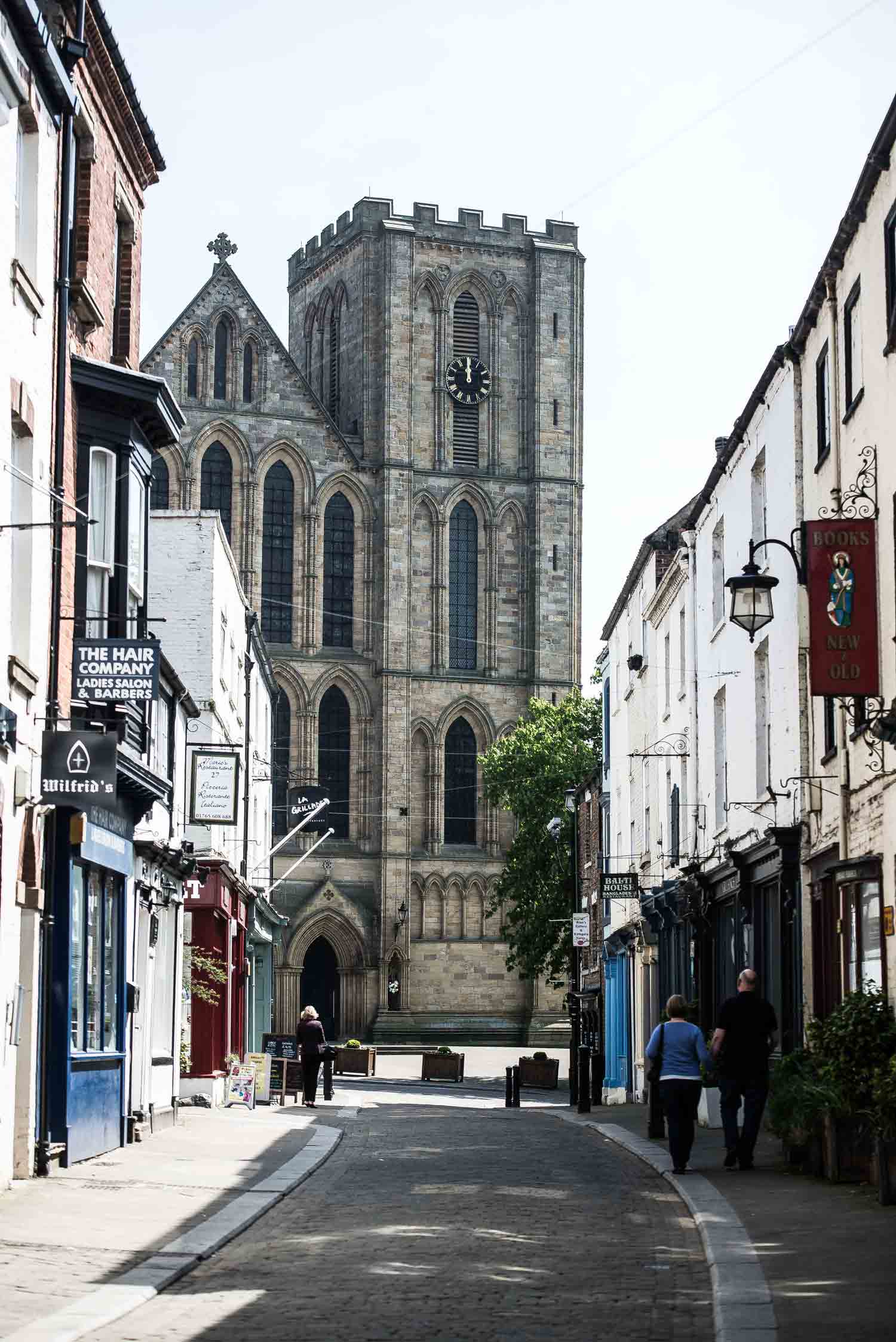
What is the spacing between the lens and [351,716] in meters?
71.1

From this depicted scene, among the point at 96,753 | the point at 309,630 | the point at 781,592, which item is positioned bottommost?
the point at 96,753

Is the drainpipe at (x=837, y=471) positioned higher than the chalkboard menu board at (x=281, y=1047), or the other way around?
the drainpipe at (x=837, y=471)

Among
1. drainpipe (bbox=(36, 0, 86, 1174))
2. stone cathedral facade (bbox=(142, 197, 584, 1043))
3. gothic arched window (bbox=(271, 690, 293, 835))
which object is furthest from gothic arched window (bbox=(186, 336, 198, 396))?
drainpipe (bbox=(36, 0, 86, 1174))

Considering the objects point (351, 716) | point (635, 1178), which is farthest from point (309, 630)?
point (635, 1178)

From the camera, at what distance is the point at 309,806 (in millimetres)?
54375

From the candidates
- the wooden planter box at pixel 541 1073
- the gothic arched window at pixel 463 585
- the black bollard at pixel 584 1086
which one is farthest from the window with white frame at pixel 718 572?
the gothic arched window at pixel 463 585

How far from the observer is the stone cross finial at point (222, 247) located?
70562mm

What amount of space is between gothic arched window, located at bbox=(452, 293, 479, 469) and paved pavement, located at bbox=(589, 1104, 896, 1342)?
189 ft

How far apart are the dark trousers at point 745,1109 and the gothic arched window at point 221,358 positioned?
56.0 metres

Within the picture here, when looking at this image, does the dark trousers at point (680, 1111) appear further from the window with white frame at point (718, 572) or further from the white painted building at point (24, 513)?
the window with white frame at point (718, 572)

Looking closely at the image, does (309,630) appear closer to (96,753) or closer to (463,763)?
(463,763)

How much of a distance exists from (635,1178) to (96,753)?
19.1 ft

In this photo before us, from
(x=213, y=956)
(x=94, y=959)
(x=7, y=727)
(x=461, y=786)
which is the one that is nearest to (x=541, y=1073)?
(x=213, y=956)

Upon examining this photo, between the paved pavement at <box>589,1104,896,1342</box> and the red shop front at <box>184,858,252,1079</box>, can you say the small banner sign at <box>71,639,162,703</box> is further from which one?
the red shop front at <box>184,858,252,1079</box>
